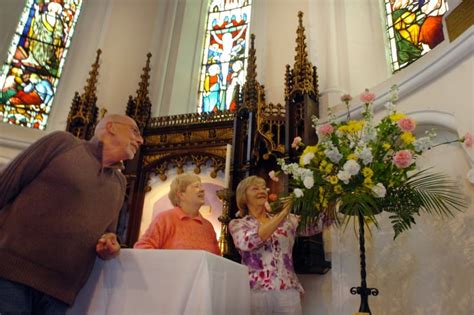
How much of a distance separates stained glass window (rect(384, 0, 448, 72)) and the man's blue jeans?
13.5ft

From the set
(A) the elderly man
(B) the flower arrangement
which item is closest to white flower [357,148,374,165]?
(B) the flower arrangement

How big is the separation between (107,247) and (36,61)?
5142mm

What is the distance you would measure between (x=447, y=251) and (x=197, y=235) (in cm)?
164

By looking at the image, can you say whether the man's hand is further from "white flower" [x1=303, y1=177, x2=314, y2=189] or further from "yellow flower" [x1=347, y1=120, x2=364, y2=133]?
"yellow flower" [x1=347, y1=120, x2=364, y2=133]

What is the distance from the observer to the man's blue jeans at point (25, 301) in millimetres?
1347

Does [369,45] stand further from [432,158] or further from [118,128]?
[118,128]

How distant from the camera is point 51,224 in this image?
4.79 ft

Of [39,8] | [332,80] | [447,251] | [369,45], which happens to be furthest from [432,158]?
[39,8]

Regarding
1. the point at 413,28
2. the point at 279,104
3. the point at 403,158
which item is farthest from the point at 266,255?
the point at 413,28

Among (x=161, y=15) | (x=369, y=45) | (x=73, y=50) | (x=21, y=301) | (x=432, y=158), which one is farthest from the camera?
(x=161, y=15)

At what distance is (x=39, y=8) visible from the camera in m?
6.10

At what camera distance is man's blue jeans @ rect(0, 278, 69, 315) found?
135 centimetres

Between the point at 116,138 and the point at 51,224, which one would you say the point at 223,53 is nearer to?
the point at 116,138

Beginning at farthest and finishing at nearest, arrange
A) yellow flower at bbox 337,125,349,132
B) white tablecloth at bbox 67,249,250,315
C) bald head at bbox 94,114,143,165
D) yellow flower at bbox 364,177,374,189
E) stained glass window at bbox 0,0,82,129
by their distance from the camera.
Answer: stained glass window at bbox 0,0,82,129 → yellow flower at bbox 337,125,349,132 → yellow flower at bbox 364,177,374,189 → bald head at bbox 94,114,143,165 → white tablecloth at bbox 67,249,250,315
